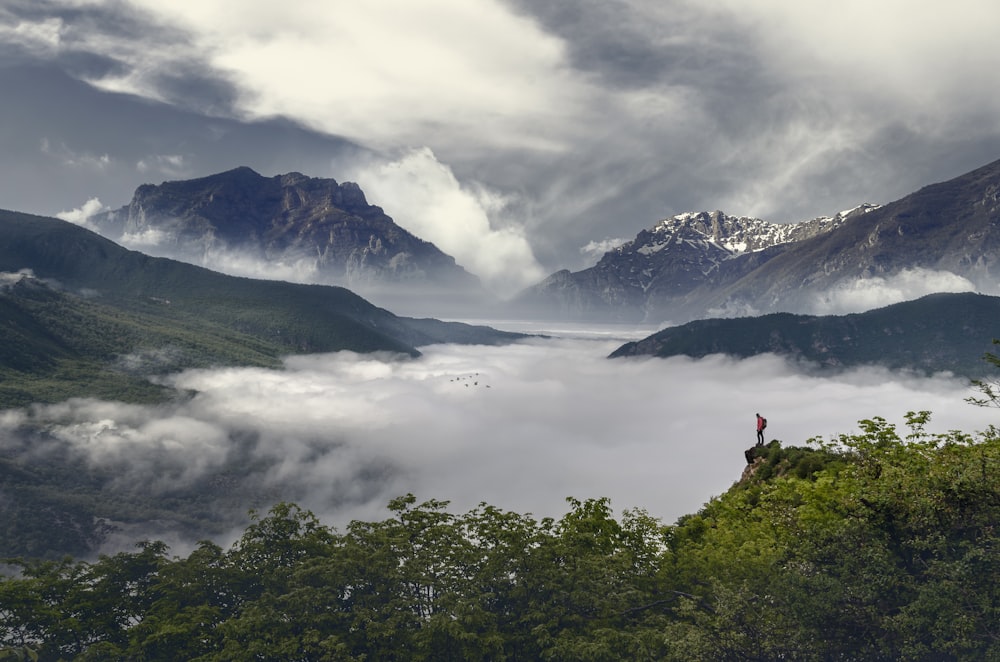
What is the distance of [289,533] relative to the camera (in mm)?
72438

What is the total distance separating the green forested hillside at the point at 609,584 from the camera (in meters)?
38.8

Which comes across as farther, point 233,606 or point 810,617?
point 233,606

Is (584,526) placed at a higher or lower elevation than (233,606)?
higher

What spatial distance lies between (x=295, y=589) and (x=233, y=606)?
1222 centimetres

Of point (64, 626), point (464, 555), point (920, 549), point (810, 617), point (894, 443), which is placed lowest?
point (64, 626)

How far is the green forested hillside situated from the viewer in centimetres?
3875

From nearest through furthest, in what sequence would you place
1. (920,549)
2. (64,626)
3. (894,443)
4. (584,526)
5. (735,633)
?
(920,549), (735,633), (894,443), (64,626), (584,526)

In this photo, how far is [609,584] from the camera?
55.8 metres

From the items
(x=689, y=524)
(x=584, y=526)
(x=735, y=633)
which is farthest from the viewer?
(x=689, y=524)

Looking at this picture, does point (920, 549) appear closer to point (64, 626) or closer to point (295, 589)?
point (295, 589)

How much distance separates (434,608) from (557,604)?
1195 centimetres

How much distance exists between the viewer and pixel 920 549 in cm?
3903

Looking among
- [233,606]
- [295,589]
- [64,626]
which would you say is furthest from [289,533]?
[64,626]

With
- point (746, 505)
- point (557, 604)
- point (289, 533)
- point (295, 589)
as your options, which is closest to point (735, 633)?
point (557, 604)
